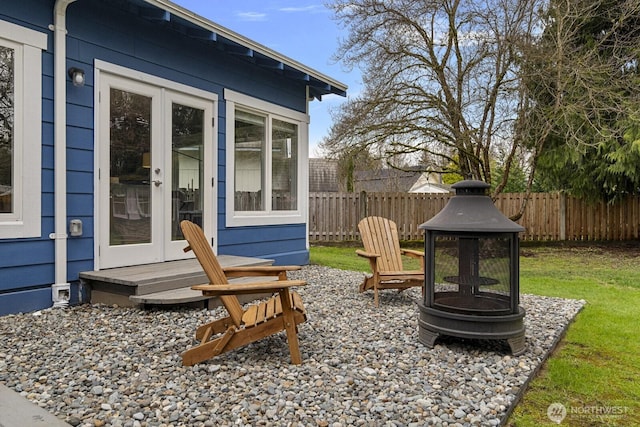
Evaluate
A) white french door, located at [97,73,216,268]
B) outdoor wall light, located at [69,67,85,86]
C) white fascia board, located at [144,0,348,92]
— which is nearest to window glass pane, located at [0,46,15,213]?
outdoor wall light, located at [69,67,85,86]

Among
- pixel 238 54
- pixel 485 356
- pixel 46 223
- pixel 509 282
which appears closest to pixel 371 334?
pixel 485 356

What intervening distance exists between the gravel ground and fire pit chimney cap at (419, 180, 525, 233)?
0.83 m

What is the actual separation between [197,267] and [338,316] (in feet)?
5.10

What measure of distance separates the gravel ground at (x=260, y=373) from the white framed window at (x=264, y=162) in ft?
7.48

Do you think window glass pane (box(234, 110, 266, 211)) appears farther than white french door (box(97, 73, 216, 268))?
Yes

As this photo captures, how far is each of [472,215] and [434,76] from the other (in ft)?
22.1

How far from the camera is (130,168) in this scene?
14.3ft

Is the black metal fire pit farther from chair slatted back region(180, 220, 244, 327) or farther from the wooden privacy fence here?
the wooden privacy fence

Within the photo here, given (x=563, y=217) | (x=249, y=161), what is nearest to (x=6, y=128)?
(x=249, y=161)

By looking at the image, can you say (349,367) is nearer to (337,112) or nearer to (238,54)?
(238,54)

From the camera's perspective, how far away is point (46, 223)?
3723mm

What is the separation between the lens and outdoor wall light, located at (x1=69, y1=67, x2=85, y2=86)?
12.5ft

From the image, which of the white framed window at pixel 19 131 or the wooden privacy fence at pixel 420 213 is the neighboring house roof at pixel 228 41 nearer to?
the white framed window at pixel 19 131

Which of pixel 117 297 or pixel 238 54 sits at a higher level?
pixel 238 54
